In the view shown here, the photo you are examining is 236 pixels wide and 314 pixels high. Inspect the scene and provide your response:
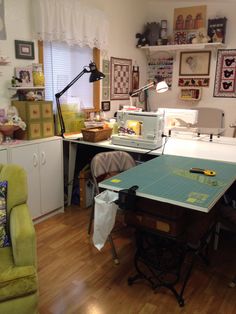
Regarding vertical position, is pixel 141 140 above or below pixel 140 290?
above

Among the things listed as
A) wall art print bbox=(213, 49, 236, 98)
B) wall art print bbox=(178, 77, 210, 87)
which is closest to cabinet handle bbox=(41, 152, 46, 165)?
wall art print bbox=(178, 77, 210, 87)

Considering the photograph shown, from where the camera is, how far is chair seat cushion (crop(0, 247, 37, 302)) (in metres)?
1.48

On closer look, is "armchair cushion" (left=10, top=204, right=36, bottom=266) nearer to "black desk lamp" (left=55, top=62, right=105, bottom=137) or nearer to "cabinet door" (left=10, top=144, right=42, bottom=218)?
"cabinet door" (left=10, top=144, right=42, bottom=218)

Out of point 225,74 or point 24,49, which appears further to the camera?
point 225,74

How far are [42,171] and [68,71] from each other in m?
1.34

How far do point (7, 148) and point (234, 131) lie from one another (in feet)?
9.82

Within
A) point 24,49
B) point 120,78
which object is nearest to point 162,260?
point 24,49

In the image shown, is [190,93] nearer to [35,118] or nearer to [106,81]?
[106,81]

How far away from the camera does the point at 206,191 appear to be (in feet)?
5.96

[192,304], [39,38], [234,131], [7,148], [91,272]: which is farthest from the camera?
[234,131]

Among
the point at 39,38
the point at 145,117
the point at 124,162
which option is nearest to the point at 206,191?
the point at 124,162

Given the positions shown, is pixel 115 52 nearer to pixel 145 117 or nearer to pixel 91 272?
pixel 145 117

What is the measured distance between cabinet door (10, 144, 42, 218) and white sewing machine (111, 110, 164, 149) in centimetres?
79

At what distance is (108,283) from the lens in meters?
2.12
